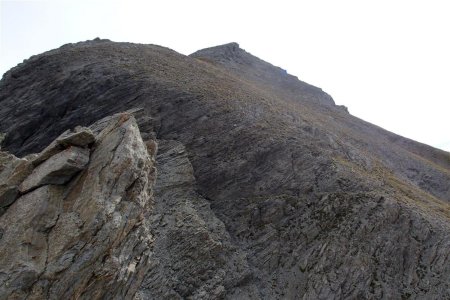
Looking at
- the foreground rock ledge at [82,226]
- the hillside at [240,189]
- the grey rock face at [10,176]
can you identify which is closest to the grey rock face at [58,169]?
the foreground rock ledge at [82,226]

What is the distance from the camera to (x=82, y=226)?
742 inches

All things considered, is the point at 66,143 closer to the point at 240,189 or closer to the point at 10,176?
the point at 10,176

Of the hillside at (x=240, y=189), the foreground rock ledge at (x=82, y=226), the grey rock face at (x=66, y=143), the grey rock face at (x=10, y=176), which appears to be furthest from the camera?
the hillside at (x=240, y=189)

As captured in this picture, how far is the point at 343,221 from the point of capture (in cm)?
3175

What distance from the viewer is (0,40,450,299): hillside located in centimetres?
2888

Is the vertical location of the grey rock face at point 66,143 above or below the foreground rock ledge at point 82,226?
above

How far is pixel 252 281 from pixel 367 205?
10.7 m

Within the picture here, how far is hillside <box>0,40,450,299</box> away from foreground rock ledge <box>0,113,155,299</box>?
288mm

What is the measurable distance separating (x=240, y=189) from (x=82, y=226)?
19858 millimetres

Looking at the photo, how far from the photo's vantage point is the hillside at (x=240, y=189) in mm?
28875

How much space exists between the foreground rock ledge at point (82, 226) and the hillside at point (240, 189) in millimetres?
288

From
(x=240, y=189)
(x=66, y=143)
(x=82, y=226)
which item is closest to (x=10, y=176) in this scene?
(x=66, y=143)

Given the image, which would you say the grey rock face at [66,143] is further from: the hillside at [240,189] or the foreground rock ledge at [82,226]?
the hillside at [240,189]

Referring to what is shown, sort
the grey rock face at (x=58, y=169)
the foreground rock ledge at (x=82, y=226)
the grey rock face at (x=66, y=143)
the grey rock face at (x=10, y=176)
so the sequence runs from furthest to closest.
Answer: the grey rock face at (x=66, y=143), the grey rock face at (x=58, y=169), the grey rock face at (x=10, y=176), the foreground rock ledge at (x=82, y=226)
